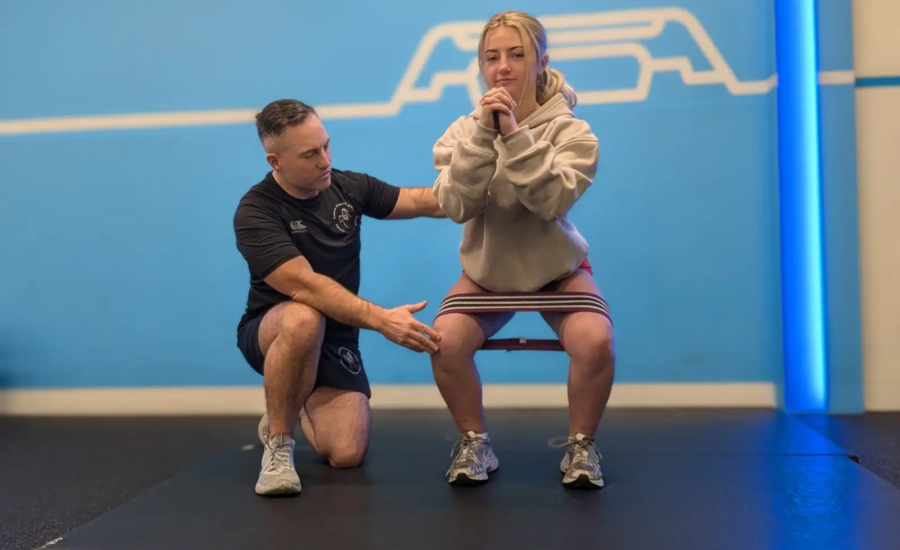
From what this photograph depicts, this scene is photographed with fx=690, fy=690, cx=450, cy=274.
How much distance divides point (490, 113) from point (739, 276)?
1.65 m

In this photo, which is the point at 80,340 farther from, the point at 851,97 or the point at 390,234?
the point at 851,97

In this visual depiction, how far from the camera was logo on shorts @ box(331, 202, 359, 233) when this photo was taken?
2.10 m

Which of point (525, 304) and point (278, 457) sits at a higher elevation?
point (525, 304)

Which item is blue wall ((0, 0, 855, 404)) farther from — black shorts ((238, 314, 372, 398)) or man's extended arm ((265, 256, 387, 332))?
man's extended arm ((265, 256, 387, 332))

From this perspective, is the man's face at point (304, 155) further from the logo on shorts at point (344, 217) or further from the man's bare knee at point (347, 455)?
the man's bare knee at point (347, 455)

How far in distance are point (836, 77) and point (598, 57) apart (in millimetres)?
900

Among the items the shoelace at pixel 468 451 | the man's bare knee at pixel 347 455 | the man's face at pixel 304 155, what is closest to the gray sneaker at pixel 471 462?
the shoelace at pixel 468 451

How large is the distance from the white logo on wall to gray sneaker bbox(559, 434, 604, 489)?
1.58 meters

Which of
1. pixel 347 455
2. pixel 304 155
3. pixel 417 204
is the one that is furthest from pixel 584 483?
pixel 304 155

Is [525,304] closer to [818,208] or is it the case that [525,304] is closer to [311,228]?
[311,228]

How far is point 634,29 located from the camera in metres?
2.80

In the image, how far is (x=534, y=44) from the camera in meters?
1.73

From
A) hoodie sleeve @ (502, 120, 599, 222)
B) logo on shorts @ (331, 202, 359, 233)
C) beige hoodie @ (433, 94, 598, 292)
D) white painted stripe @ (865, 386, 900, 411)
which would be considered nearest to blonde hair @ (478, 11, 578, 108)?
beige hoodie @ (433, 94, 598, 292)

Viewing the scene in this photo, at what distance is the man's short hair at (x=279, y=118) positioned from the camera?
192 cm
